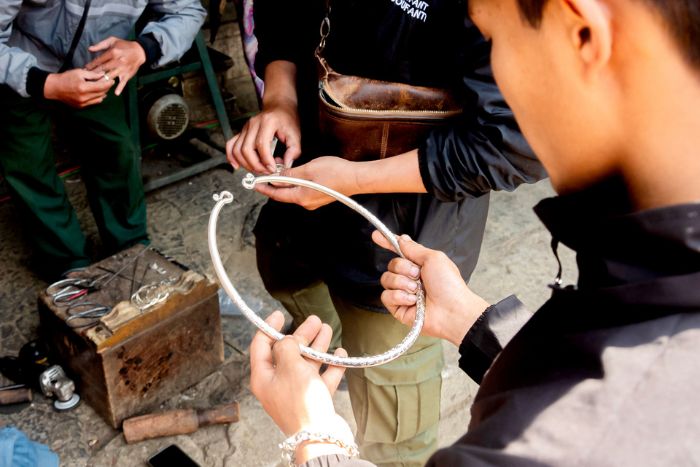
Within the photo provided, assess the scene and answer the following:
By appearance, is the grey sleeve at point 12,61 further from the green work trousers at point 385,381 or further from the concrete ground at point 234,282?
the green work trousers at point 385,381

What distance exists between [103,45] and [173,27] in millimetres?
445

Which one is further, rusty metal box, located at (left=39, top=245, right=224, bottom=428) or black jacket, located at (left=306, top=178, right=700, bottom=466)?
rusty metal box, located at (left=39, top=245, right=224, bottom=428)

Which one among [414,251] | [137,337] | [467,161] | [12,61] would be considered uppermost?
[467,161]

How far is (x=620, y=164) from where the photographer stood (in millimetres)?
885

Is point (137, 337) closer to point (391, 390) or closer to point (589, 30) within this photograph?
point (391, 390)

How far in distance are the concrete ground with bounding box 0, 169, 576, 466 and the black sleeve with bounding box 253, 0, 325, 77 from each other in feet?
4.94

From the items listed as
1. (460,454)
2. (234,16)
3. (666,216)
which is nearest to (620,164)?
(666,216)

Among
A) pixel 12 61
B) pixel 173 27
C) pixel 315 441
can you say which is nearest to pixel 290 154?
pixel 315 441

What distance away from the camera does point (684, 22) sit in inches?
29.1

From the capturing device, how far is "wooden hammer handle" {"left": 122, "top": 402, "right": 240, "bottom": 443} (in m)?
2.70

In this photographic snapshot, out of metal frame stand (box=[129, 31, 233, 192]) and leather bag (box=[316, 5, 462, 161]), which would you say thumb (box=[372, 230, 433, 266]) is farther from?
metal frame stand (box=[129, 31, 233, 192])

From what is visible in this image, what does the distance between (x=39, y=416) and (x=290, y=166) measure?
1.67m

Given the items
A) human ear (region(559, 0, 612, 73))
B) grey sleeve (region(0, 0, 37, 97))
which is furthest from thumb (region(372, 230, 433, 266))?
grey sleeve (region(0, 0, 37, 97))

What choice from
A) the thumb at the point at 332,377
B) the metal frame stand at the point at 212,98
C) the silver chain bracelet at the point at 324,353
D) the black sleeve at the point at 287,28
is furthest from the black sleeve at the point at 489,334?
the metal frame stand at the point at 212,98
